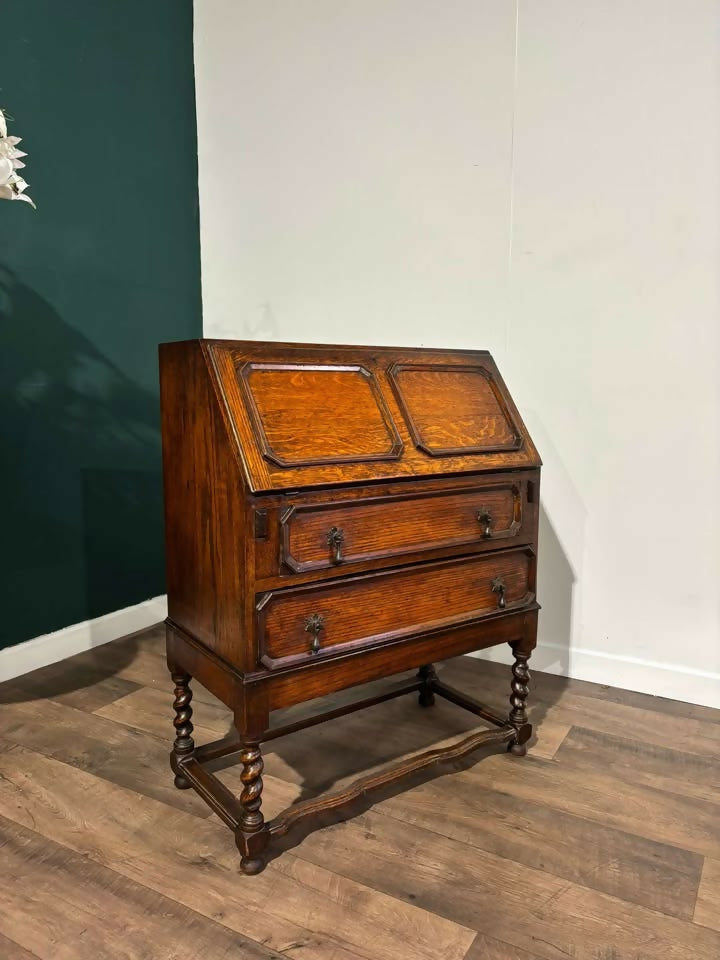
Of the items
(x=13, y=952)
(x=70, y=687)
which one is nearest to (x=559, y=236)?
(x=70, y=687)

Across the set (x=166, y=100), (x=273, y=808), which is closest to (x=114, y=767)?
(x=273, y=808)

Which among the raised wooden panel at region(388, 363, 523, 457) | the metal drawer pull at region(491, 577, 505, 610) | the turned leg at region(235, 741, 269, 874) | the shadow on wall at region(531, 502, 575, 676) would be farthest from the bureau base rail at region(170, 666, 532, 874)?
the raised wooden panel at region(388, 363, 523, 457)

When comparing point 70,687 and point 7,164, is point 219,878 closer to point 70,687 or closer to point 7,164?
point 70,687

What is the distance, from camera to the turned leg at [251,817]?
1629 mm

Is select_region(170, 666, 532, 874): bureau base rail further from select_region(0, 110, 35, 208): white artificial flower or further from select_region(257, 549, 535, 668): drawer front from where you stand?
select_region(0, 110, 35, 208): white artificial flower

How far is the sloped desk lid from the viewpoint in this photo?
62.0 inches

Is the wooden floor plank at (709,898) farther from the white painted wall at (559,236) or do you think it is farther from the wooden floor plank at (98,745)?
the wooden floor plank at (98,745)

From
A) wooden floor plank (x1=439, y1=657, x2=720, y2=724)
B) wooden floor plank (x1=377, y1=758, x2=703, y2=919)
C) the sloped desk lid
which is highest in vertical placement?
the sloped desk lid

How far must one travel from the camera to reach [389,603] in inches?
70.4

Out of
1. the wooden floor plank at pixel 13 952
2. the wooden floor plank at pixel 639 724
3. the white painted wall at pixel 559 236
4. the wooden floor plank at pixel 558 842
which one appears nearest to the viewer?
the wooden floor plank at pixel 13 952

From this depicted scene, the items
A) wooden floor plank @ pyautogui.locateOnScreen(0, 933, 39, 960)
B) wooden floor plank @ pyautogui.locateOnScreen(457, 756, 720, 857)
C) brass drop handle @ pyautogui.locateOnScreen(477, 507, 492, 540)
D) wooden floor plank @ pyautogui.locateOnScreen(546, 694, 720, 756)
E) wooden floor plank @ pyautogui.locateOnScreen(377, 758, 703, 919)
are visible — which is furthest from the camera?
wooden floor plank @ pyautogui.locateOnScreen(546, 694, 720, 756)

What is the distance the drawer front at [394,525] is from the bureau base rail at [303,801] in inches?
18.5

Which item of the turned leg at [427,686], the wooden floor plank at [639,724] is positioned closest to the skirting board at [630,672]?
the wooden floor plank at [639,724]

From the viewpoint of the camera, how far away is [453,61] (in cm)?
276
